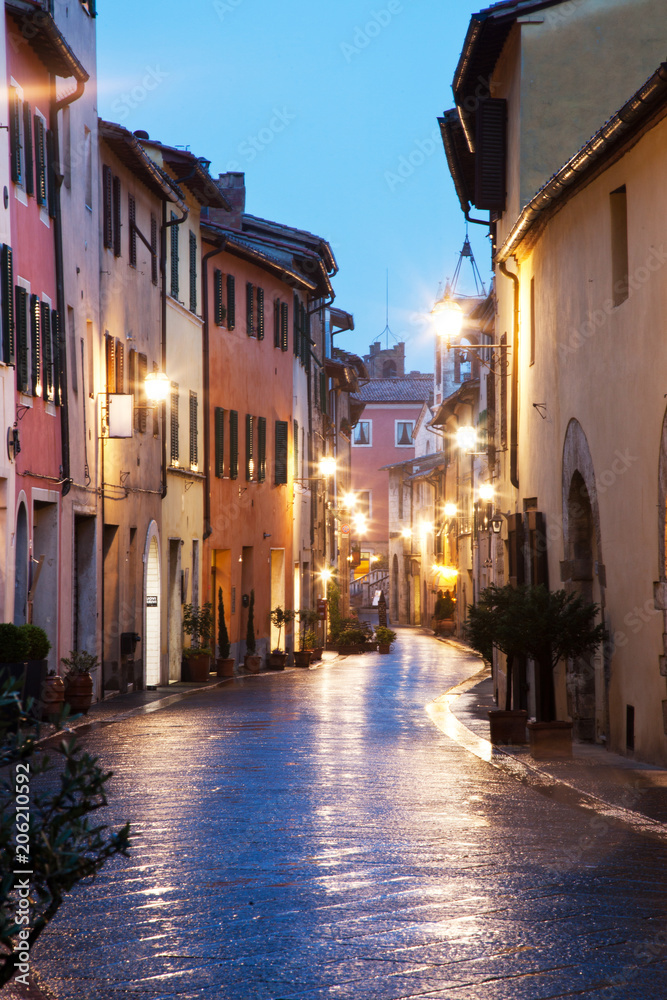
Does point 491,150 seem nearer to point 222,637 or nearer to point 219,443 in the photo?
point 219,443

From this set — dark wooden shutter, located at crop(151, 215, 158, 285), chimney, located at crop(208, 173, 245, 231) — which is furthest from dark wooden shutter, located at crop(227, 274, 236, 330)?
dark wooden shutter, located at crop(151, 215, 158, 285)

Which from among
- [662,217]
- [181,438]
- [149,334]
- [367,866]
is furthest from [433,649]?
[367,866]

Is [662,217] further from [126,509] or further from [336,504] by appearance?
[336,504]

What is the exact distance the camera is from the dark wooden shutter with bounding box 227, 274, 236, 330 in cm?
3247

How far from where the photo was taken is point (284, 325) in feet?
121

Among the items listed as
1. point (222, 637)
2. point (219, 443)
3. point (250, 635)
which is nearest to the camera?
point (222, 637)

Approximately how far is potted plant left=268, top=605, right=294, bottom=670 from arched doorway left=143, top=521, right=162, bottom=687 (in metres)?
8.47

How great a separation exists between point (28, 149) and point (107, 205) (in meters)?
5.06

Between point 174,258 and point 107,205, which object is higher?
point 174,258

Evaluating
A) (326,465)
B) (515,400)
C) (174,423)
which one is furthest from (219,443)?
(515,400)

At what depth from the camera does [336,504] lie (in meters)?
54.7

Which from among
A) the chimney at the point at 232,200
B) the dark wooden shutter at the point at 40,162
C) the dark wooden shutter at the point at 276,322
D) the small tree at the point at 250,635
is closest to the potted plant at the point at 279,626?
the small tree at the point at 250,635

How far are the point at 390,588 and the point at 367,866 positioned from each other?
229 ft

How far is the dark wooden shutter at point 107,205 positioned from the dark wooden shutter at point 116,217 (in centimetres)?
17
